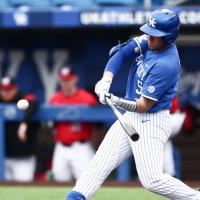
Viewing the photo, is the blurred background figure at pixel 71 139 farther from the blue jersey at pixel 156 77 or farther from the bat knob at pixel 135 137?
the bat knob at pixel 135 137

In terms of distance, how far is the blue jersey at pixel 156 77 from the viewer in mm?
5195

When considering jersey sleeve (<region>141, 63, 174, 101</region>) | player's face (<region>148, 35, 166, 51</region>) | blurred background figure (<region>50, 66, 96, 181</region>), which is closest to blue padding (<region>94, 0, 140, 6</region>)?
blurred background figure (<region>50, 66, 96, 181</region>)

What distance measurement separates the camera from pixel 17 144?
28.3 feet

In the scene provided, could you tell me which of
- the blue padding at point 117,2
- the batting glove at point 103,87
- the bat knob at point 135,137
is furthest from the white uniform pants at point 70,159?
the bat knob at point 135,137

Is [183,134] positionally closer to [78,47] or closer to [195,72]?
[195,72]

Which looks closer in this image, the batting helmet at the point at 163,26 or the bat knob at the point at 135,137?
the bat knob at the point at 135,137

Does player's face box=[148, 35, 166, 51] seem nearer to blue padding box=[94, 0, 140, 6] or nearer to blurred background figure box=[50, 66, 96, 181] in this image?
blurred background figure box=[50, 66, 96, 181]

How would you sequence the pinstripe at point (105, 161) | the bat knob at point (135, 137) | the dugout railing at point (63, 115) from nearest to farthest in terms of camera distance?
the bat knob at point (135, 137) → the pinstripe at point (105, 161) → the dugout railing at point (63, 115)

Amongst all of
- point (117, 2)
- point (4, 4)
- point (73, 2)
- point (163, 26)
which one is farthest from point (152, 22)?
point (4, 4)

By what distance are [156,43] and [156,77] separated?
23cm

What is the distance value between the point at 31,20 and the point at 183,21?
164cm

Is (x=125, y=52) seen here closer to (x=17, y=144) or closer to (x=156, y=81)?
(x=156, y=81)

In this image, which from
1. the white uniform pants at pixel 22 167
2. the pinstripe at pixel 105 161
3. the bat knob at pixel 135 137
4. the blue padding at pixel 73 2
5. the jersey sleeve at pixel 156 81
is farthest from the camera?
the blue padding at pixel 73 2

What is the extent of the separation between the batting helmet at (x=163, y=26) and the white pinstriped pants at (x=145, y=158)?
0.51 meters
